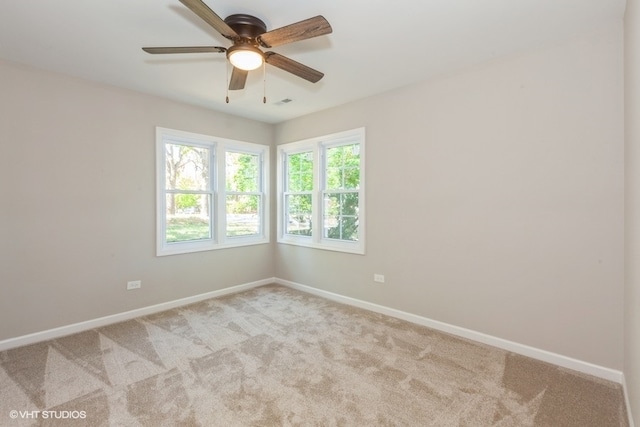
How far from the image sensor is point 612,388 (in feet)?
7.34

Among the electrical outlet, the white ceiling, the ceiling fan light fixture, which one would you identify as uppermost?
the white ceiling

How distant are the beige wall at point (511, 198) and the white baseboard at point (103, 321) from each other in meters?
2.21

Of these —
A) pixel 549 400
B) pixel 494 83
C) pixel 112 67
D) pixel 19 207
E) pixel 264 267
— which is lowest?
pixel 549 400

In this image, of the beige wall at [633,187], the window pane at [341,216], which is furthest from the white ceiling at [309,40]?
the window pane at [341,216]

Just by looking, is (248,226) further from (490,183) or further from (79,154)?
(490,183)

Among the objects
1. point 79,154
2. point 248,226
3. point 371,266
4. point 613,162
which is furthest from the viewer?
point 248,226

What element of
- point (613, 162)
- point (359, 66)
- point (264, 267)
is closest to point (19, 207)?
point (264, 267)

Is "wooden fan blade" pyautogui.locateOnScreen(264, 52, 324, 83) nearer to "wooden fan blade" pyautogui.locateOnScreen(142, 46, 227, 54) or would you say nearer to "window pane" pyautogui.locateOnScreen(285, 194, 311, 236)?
A: "wooden fan blade" pyautogui.locateOnScreen(142, 46, 227, 54)

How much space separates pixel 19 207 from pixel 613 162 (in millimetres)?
5105

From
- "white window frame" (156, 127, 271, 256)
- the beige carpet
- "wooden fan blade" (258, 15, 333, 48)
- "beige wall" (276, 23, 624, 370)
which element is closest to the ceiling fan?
"wooden fan blade" (258, 15, 333, 48)

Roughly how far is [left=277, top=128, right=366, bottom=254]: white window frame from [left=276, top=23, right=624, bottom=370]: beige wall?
157 mm

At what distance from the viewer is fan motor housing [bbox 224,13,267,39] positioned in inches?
84.0

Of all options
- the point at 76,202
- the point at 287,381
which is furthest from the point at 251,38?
the point at 76,202

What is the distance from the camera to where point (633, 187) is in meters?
1.84
